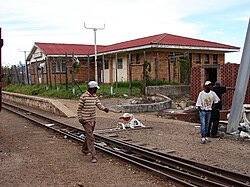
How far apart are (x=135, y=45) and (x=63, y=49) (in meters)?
11.6

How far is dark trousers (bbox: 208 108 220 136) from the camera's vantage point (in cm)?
1088

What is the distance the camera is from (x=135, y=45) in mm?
30453

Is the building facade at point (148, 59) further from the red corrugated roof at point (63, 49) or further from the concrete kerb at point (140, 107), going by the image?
the concrete kerb at point (140, 107)

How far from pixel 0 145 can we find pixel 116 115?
289 inches

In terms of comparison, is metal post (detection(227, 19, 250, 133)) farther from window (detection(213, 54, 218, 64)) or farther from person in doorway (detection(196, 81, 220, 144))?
window (detection(213, 54, 218, 64))

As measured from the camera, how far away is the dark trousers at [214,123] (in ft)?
35.7

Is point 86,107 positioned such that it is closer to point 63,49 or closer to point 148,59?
point 148,59

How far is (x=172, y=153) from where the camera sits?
889 centimetres

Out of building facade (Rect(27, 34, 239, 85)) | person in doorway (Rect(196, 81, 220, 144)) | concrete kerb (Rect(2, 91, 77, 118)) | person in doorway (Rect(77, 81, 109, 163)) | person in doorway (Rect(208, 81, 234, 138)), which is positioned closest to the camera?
person in doorway (Rect(77, 81, 109, 163))

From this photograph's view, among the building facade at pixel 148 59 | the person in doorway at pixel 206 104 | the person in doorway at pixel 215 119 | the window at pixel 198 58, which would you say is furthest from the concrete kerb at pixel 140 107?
the window at pixel 198 58

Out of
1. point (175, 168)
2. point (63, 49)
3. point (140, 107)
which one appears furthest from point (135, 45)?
point (175, 168)

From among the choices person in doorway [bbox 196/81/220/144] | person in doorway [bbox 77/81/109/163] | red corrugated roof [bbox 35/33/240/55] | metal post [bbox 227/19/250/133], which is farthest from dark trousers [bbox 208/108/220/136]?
red corrugated roof [bbox 35/33/240/55]

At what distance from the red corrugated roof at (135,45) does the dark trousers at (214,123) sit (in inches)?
710

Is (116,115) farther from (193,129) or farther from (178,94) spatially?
(178,94)
